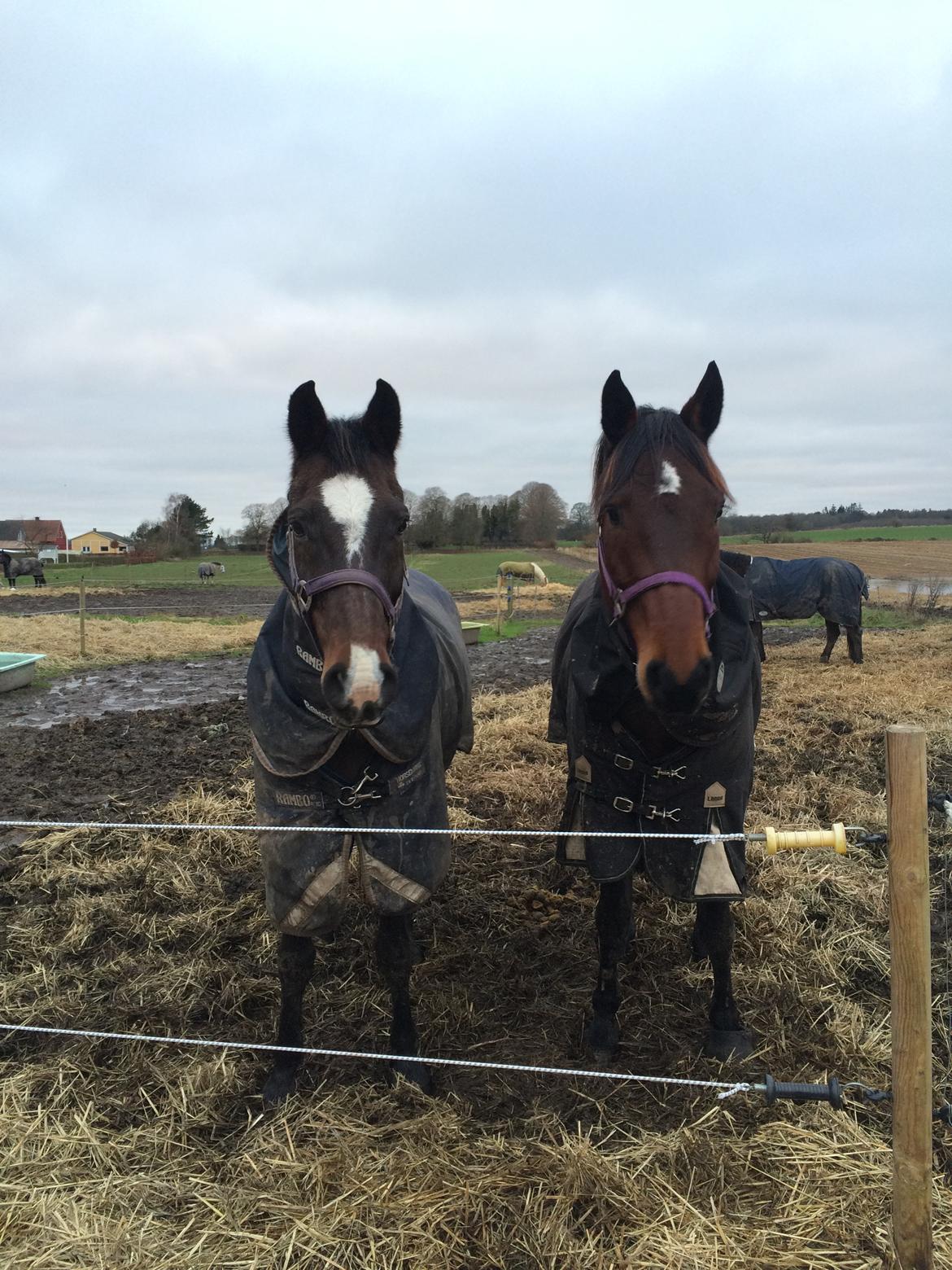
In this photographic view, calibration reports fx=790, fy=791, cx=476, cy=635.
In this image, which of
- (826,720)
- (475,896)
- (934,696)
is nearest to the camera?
(475,896)

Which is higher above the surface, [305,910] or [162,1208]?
[305,910]

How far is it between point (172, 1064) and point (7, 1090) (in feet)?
1.78

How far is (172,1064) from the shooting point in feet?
9.72

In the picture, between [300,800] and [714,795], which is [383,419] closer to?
[300,800]

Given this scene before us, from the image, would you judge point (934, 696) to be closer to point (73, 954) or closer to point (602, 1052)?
point (602, 1052)

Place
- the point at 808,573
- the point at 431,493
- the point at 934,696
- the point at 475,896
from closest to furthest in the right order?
the point at 475,896, the point at 934,696, the point at 808,573, the point at 431,493

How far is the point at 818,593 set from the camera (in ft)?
40.9

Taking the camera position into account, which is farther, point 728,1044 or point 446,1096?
point 728,1044

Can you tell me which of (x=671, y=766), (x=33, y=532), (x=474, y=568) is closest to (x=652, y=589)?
(x=671, y=766)

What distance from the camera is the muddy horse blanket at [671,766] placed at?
2.66 metres

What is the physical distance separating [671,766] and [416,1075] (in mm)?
1470

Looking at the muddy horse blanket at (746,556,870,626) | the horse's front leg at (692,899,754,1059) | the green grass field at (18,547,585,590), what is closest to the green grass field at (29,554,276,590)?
the green grass field at (18,547,585,590)

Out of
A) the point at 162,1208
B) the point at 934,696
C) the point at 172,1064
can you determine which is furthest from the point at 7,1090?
the point at 934,696

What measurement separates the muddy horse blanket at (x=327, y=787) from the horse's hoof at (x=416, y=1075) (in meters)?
0.63
